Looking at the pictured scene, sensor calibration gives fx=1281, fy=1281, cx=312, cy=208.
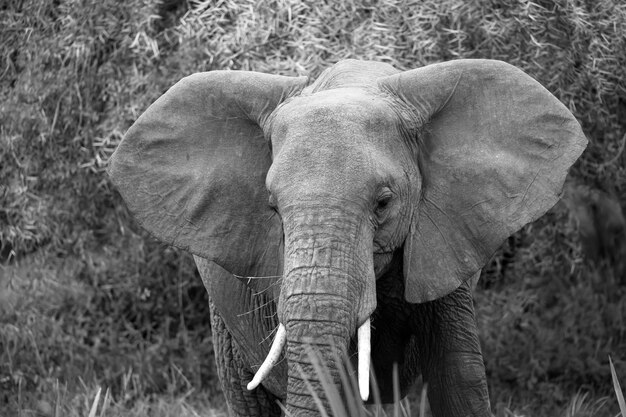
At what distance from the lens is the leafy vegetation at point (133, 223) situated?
6.18 metres

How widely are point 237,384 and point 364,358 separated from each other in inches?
66.8

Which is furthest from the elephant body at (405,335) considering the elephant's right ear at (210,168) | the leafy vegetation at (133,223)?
the leafy vegetation at (133,223)

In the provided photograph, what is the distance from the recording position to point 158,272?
731 centimetres

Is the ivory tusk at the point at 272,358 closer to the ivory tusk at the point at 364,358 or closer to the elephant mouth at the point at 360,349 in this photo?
the elephant mouth at the point at 360,349

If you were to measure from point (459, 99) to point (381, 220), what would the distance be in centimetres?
54

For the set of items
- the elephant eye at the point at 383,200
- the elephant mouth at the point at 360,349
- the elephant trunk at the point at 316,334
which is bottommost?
the elephant mouth at the point at 360,349

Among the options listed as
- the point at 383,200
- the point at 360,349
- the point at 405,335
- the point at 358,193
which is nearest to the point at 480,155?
the point at 383,200

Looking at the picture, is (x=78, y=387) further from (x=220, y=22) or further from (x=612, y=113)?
(x=612, y=113)

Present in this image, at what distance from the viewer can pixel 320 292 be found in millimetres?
3428

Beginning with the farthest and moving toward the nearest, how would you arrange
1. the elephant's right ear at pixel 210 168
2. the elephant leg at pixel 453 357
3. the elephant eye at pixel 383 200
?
the elephant leg at pixel 453 357, the elephant's right ear at pixel 210 168, the elephant eye at pixel 383 200

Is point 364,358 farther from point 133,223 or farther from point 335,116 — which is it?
point 133,223

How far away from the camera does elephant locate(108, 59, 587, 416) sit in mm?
3525

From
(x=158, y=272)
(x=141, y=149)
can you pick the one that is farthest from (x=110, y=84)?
(x=141, y=149)

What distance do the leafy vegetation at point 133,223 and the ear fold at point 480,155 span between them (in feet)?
6.63
